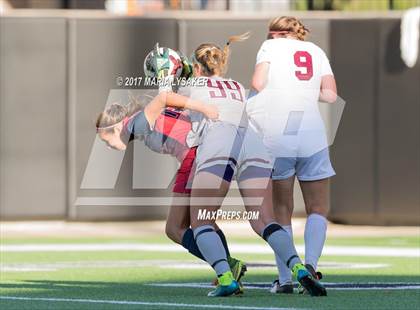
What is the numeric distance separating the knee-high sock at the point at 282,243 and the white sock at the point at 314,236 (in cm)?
34

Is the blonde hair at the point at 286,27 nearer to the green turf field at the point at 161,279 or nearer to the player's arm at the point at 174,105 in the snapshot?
the player's arm at the point at 174,105

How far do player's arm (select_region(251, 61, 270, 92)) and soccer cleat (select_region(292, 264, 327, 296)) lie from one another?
133 cm

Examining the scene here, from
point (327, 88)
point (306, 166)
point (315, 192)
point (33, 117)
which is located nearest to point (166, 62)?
point (327, 88)

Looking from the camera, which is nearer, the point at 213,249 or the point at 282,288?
the point at 213,249

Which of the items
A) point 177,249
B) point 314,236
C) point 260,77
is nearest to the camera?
point 260,77

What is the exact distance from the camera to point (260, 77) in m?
10.2

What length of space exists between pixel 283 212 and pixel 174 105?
1239 mm

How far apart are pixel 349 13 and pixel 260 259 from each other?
6769 mm

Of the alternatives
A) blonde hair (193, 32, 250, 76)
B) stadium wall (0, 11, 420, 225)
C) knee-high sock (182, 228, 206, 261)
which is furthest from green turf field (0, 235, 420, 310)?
stadium wall (0, 11, 420, 225)

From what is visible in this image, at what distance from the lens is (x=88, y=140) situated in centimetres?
2027

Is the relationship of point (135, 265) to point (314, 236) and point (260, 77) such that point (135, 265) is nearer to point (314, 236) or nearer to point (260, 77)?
point (314, 236)

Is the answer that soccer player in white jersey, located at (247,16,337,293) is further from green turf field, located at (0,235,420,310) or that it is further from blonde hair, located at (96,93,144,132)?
blonde hair, located at (96,93,144,132)

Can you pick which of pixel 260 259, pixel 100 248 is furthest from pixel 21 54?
pixel 260 259

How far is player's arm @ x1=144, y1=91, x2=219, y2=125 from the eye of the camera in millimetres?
9938
